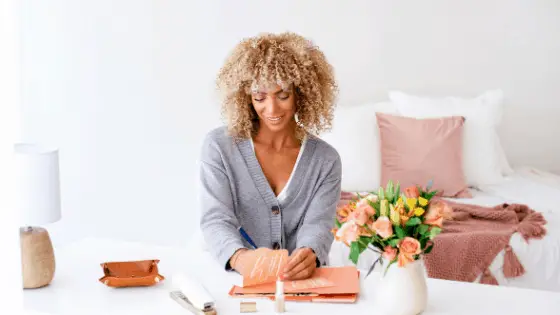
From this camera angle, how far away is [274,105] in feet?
7.16

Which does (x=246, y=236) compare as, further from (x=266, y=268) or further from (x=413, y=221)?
(x=413, y=221)

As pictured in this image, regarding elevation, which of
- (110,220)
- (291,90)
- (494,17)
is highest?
(494,17)

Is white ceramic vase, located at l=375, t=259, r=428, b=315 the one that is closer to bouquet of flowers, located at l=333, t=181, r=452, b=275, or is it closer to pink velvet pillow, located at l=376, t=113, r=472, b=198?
bouquet of flowers, located at l=333, t=181, r=452, b=275

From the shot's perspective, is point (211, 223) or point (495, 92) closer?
point (211, 223)

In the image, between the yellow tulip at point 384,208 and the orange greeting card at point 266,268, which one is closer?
the yellow tulip at point 384,208

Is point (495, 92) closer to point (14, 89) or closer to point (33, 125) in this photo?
point (33, 125)

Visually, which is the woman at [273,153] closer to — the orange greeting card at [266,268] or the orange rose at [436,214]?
the orange greeting card at [266,268]

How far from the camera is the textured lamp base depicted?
192 cm

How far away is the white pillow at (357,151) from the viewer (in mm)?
3652

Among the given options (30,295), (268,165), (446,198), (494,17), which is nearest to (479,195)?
(446,198)

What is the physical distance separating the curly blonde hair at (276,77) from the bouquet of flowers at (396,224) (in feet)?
1.81

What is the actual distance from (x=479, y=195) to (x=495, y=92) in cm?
59

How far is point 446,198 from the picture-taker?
Result: 3.66m

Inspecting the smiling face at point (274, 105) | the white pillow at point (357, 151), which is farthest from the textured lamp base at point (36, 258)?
the white pillow at point (357, 151)
